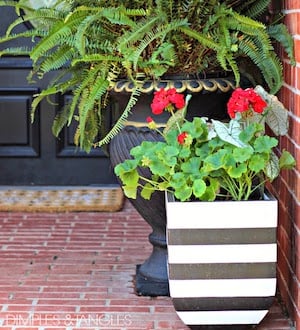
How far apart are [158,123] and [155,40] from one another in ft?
1.18

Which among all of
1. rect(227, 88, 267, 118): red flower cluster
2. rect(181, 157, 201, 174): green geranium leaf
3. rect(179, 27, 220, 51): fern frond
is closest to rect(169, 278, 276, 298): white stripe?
rect(181, 157, 201, 174): green geranium leaf

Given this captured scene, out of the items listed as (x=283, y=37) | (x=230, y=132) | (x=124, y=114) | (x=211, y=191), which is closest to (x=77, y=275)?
(x=124, y=114)

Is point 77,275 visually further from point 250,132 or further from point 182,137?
point 250,132

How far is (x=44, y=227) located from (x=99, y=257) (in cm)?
67

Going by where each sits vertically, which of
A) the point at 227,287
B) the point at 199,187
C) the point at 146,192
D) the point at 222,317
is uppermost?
the point at 199,187

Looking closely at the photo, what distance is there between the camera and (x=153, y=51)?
320 centimetres

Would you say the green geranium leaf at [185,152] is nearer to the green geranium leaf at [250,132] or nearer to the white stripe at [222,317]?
the green geranium leaf at [250,132]

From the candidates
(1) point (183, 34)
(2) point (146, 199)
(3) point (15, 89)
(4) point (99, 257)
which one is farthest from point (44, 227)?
(1) point (183, 34)

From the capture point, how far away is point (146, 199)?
3.28 meters

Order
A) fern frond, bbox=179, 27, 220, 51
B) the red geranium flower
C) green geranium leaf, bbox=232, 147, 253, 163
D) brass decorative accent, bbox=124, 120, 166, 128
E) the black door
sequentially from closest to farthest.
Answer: green geranium leaf, bbox=232, 147, 253, 163, the red geranium flower, fern frond, bbox=179, 27, 220, 51, brass decorative accent, bbox=124, 120, 166, 128, the black door

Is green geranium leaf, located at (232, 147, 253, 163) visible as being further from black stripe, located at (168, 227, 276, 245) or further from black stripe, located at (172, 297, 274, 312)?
black stripe, located at (172, 297, 274, 312)

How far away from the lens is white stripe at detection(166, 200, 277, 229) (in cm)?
284

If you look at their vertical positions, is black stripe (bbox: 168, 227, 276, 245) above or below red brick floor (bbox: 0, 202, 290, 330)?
above

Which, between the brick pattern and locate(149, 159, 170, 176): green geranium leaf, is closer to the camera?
locate(149, 159, 170, 176): green geranium leaf
